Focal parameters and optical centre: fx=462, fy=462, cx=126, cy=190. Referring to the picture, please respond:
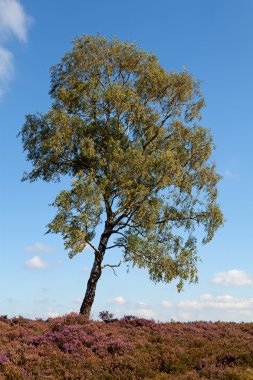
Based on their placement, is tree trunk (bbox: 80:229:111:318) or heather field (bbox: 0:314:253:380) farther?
tree trunk (bbox: 80:229:111:318)

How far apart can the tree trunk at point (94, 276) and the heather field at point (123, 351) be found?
14.6 ft

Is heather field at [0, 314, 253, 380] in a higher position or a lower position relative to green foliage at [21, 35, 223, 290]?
lower

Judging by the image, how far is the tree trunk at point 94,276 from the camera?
2883 centimetres

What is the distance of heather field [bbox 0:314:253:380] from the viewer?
1678cm

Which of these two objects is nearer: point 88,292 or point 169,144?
point 88,292

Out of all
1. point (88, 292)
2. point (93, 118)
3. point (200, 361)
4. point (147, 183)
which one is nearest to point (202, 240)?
point (147, 183)

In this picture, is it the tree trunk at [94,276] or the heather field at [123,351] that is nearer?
the heather field at [123,351]

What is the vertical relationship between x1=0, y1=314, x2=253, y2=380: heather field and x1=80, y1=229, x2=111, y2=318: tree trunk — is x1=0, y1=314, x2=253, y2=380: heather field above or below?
below

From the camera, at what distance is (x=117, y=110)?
3153 centimetres

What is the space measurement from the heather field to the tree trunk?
4465mm

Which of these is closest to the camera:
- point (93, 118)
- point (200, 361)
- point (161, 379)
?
point (161, 379)

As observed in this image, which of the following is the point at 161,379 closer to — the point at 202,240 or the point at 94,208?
the point at 94,208

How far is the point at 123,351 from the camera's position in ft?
61.7

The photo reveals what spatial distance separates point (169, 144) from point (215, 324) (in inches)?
494
